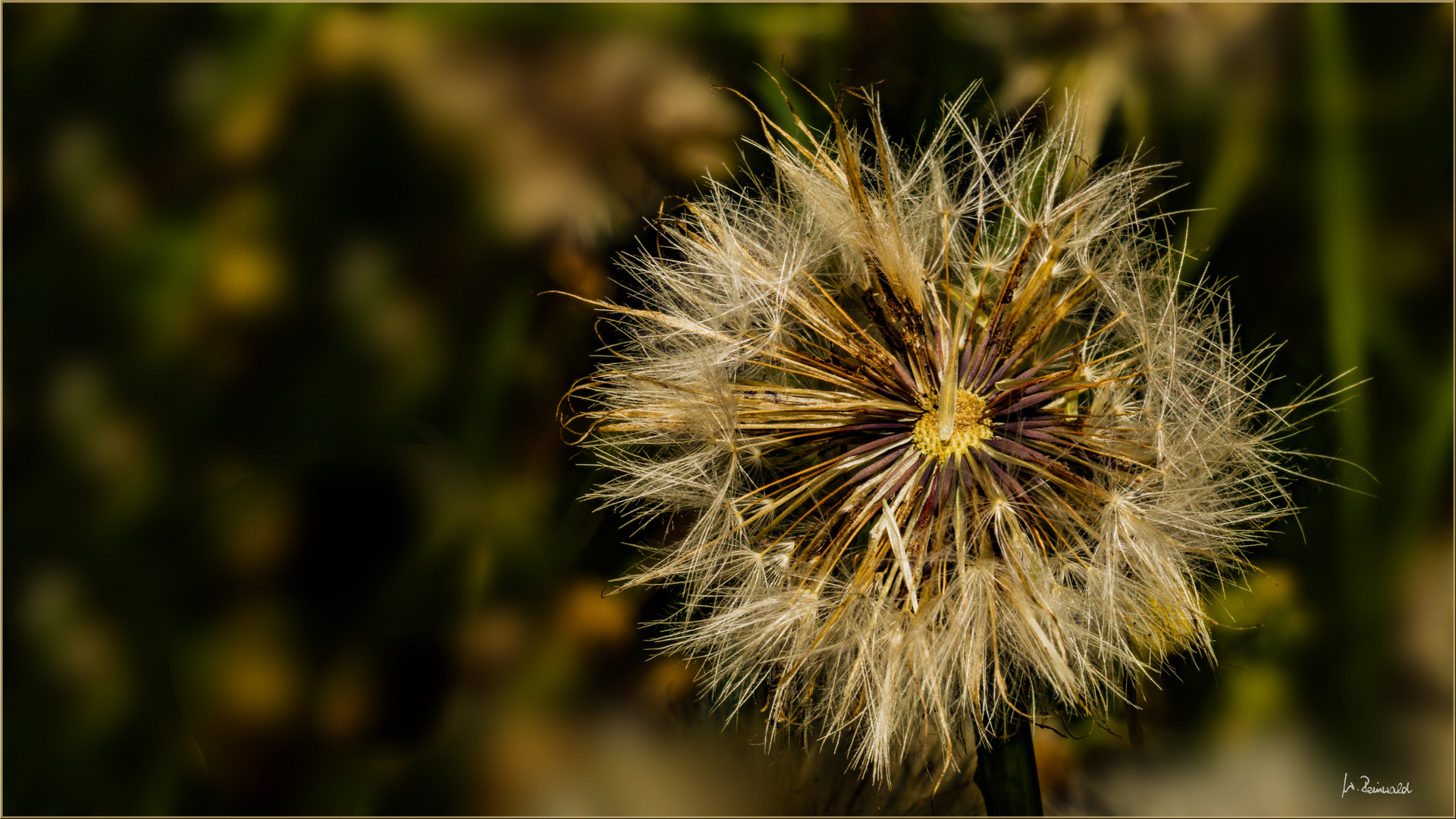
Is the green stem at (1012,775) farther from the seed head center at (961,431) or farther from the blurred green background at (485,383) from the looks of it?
the seed head center at (961,431)

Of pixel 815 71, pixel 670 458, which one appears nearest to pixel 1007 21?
pixel 815 71
